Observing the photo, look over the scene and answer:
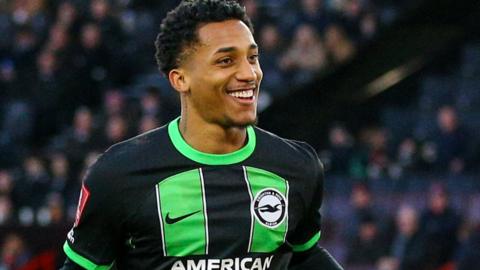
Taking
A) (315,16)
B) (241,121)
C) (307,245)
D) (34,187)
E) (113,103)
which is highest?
(241,121)

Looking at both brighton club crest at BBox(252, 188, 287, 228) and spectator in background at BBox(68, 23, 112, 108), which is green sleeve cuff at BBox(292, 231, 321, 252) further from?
spectator in background at BBox(68, 23, 112, 108)

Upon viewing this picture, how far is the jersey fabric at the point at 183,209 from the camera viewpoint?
14.4ft

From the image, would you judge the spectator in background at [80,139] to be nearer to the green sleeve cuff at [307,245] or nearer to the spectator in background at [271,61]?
the spectator in background at [271,61]

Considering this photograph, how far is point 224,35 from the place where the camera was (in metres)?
4.41

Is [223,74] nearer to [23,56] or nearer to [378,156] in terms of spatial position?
[378,156]

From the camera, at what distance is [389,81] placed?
1527 centimetres

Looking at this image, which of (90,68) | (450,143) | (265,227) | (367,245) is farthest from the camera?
(90,68)

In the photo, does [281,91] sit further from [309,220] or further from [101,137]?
[309,220]

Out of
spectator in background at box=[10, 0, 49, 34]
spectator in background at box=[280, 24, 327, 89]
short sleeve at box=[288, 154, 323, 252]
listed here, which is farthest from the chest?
spectator in background at box=[10, 0, 49, 34]

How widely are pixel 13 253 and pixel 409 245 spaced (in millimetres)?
3493

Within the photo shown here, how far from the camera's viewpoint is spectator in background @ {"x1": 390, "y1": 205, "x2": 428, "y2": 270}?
11492 millimetres

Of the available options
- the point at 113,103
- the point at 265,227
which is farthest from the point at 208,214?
the point at 113,103

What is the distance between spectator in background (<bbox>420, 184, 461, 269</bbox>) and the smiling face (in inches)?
286

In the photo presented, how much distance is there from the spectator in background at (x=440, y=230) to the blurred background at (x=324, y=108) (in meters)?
0.01
